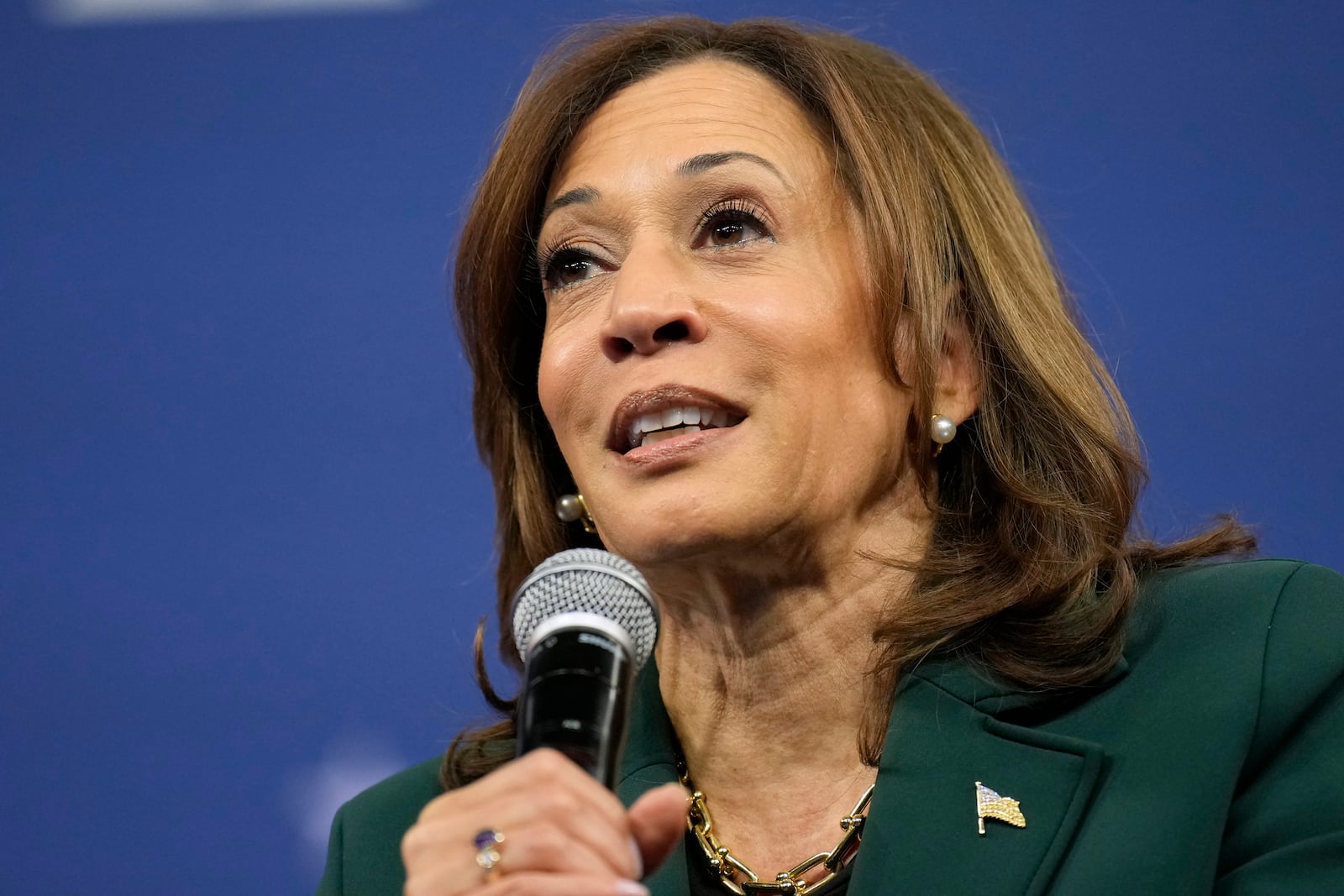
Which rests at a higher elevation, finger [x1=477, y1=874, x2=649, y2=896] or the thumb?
the thumb

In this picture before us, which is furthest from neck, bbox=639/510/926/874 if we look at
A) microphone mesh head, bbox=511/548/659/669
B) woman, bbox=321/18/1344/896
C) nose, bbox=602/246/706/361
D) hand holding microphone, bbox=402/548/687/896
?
hand holding microphone, bbox=402/548/687/896

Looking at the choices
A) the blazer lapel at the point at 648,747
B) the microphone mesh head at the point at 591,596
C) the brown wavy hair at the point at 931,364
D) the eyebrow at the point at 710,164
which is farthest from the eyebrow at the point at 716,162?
the microphone mesh head at the point at 591,596

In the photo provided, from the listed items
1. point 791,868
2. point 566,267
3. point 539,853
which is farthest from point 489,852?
point 566,267

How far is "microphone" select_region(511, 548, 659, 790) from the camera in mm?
1000

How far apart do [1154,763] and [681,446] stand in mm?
618

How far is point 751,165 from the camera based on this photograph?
1.88 metres

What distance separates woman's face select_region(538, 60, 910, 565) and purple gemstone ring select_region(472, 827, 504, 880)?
28.0 inches

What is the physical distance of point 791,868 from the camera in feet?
5.72

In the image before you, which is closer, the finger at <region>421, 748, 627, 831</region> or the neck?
the finger at <region>421, 748, 627, 831</region>

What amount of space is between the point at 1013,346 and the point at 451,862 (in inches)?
46.5

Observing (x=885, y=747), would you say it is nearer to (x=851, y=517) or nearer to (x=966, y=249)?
(x=851, y=517)

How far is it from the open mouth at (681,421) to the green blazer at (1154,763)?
1.26ft

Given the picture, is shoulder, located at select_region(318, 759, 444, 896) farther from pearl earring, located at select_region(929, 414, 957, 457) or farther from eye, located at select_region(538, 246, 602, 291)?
pearl earring, located at select_region(929, 414, 957, 457)

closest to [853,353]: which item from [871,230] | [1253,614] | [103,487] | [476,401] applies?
[871,230]
